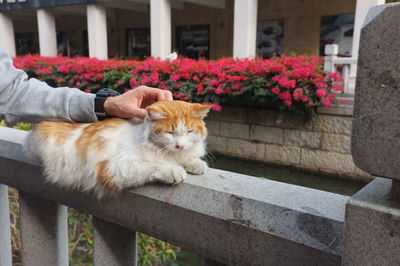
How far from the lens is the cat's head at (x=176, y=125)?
52.9 inches

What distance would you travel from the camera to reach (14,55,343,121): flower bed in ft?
18.9

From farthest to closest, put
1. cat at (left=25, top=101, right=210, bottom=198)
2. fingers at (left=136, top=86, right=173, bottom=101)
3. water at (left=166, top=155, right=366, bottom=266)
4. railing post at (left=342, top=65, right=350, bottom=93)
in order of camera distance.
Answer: railing post at (left=342, top=65, right=350, bottom=93), water at (left=166, top=155, right=366, bottom=266), fingers at (left=136, top=86, right=173, bottom=101), cat at (left=25, top=101, right=210, bottom=198)

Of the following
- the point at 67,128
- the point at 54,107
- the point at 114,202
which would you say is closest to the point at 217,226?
the point at 114,202

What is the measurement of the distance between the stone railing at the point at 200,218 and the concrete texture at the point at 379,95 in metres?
0.27

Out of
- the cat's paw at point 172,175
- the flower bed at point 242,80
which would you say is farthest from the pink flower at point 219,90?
the cat's paw at point 172,175

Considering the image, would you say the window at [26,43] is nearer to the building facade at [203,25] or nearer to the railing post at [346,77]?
the building facade at [203,25]

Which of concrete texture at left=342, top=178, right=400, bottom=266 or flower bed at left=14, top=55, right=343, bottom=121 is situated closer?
concrete texture at left=342, top=178, right=400, bottom=266

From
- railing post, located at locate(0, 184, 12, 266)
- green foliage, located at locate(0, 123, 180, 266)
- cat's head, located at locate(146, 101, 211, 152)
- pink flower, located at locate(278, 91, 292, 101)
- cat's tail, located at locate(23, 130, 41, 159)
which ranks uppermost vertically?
cat's head, located at locate(146, 101, 211, 152)

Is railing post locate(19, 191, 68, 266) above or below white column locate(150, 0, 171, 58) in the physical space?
below

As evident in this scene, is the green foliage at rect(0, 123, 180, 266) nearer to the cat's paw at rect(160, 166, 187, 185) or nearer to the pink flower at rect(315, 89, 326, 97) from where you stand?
the cat's paw at rect(160, 166, 187, 185)

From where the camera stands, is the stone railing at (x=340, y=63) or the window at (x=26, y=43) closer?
the stone railing at (x=340, y=63)

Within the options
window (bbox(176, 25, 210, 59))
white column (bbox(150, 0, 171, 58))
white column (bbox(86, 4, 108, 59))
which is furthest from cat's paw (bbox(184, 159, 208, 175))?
window (bbox(176, 25, 210, 59))

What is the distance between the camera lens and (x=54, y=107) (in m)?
1.49

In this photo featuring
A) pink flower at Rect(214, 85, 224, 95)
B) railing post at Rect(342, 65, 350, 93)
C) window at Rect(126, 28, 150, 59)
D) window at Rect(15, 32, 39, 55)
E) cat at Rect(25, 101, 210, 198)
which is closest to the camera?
cat at Rect(25, 101, 210, 198)
